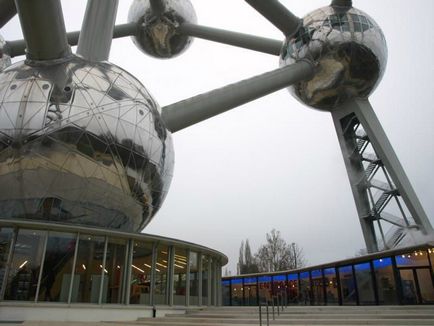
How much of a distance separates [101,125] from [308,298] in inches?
603

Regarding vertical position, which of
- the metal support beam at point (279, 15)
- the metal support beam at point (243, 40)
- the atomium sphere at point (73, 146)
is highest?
the metal support beam at point (243, 40)

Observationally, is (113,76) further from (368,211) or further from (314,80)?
(368,211)

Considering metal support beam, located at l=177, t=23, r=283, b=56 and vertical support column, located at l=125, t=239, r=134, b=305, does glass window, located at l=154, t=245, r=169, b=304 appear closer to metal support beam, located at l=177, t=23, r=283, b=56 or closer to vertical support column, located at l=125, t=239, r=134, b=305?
vertical support column, located at l=125, t=239, r=134, b=305

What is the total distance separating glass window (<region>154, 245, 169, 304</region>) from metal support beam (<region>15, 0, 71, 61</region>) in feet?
18.5

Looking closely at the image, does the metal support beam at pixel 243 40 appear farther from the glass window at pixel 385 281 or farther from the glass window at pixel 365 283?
the glass window at pixel 385 281

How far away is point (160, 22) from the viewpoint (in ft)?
68.5

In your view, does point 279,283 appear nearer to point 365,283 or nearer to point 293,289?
point 293,289

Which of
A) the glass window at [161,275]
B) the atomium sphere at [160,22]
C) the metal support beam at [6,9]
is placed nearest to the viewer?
the glass window at [161,275]

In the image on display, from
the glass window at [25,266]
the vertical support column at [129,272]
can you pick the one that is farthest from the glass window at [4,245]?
the vertical support column at [129,272]

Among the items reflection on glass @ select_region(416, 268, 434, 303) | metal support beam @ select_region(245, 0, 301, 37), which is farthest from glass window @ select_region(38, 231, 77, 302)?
metal support beam @ select_region(245, 0, 301, 37)

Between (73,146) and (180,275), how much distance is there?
4965mm

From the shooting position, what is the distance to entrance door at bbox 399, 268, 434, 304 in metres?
13.6

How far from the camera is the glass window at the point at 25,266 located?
858cm

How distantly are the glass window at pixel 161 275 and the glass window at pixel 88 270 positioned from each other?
1.79 metres
